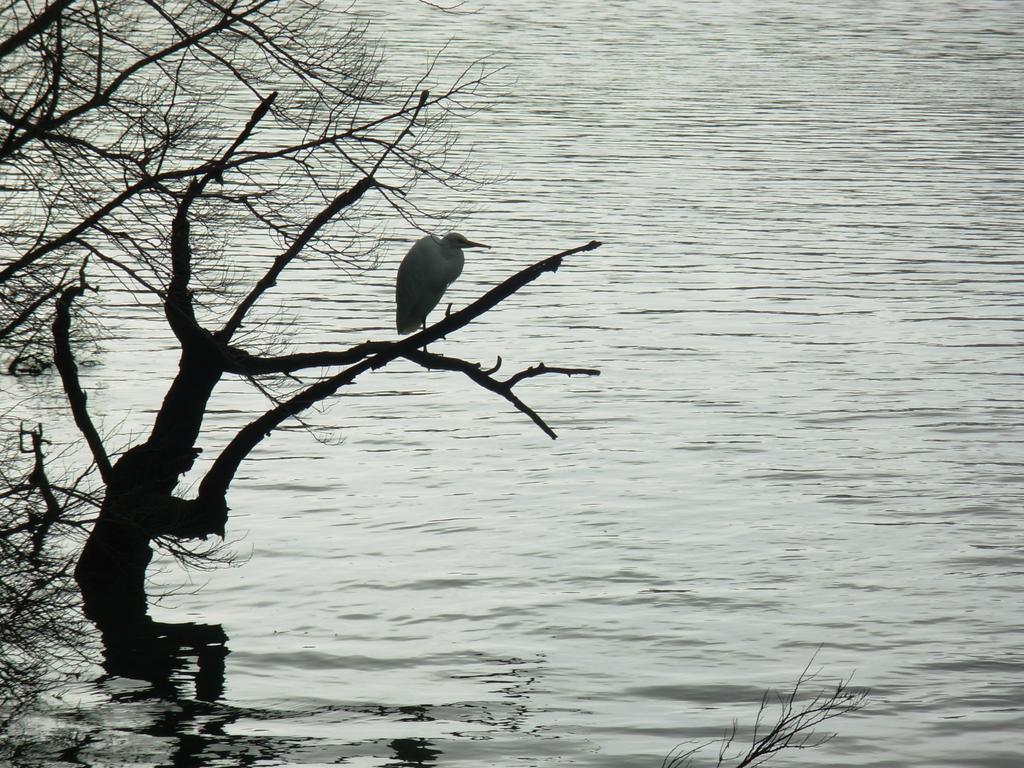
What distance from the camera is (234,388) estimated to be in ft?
70.3

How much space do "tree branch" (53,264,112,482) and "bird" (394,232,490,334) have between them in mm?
2770

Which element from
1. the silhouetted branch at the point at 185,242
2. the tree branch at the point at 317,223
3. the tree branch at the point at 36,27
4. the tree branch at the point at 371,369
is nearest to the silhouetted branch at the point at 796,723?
the tree branch at the point at 371,369

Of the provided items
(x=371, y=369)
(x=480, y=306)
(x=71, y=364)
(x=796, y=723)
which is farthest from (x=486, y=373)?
(x=796, y=723)

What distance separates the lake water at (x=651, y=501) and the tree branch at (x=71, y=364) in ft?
6.36

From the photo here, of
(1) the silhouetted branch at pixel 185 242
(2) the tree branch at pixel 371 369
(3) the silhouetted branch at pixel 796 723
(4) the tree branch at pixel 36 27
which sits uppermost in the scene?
(4) the tree branch at pixel 36 27

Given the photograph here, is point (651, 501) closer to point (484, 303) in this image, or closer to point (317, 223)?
point (317, 223)

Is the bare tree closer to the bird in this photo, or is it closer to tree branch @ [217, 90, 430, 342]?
tree branch @ [217, 90, 430, 342]

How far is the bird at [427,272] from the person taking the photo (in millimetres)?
12953

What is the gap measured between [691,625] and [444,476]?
500 centimetres

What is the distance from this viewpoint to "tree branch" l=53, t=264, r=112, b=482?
10875mm

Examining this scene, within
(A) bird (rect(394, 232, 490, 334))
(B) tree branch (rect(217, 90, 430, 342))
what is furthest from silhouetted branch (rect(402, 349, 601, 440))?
(A) bird (rect(394, 232, 490, 334))

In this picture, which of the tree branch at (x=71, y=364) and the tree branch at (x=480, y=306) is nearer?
the tree branch at (x=480, y=306)

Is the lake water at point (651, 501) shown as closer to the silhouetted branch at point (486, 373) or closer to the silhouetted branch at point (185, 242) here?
the silhouetted branch at point (185, 242)

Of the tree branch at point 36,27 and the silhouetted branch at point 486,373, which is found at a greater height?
the tree branch at point 36,27
